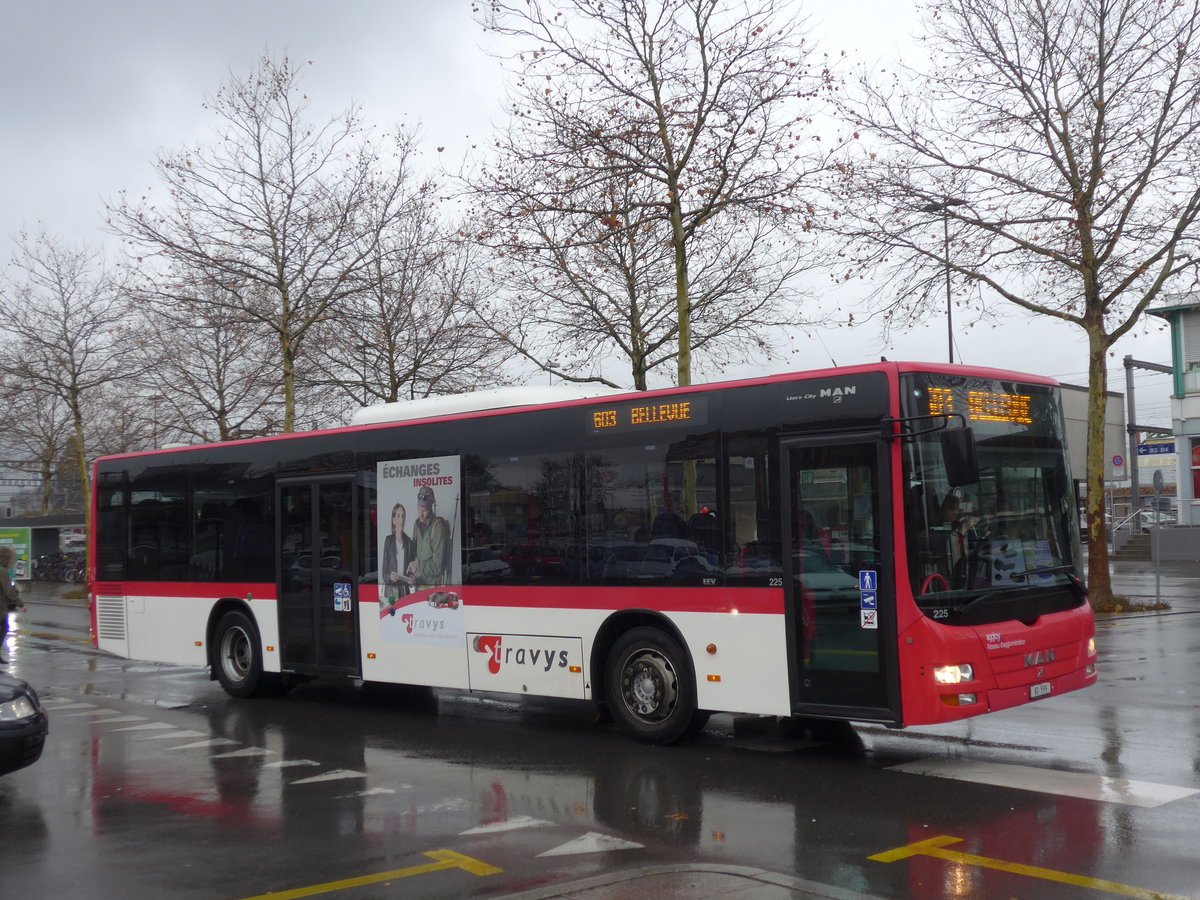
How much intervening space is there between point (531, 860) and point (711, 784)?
2246 mm

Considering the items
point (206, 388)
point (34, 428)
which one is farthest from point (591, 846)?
point (34, 428)

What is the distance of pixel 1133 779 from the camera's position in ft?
26.5

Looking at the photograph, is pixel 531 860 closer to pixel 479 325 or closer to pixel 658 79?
pixel 658 79

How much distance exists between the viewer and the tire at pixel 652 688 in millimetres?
9738

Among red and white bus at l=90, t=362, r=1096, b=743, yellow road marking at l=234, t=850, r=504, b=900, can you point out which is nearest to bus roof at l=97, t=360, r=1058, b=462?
red and white bus at l=90, t=362, r=1096, b=743

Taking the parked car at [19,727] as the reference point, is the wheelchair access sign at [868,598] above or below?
above

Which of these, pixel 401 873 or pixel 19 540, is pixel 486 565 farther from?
pixel 19 540

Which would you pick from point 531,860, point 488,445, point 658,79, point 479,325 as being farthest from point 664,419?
point 479,325

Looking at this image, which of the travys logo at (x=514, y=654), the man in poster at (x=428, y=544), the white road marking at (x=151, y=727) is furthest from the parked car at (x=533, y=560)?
the white road marking at (x=151, y=727)

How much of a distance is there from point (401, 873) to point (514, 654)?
467 centimetres

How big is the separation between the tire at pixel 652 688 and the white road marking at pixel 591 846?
9.22 ft

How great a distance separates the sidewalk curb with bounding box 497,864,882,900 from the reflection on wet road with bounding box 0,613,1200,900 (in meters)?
0.14

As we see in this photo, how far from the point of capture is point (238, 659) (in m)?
14.1

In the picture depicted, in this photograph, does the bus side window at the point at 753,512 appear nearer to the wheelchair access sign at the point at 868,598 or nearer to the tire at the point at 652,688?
the wheelchair access sign at the point at 868,598
